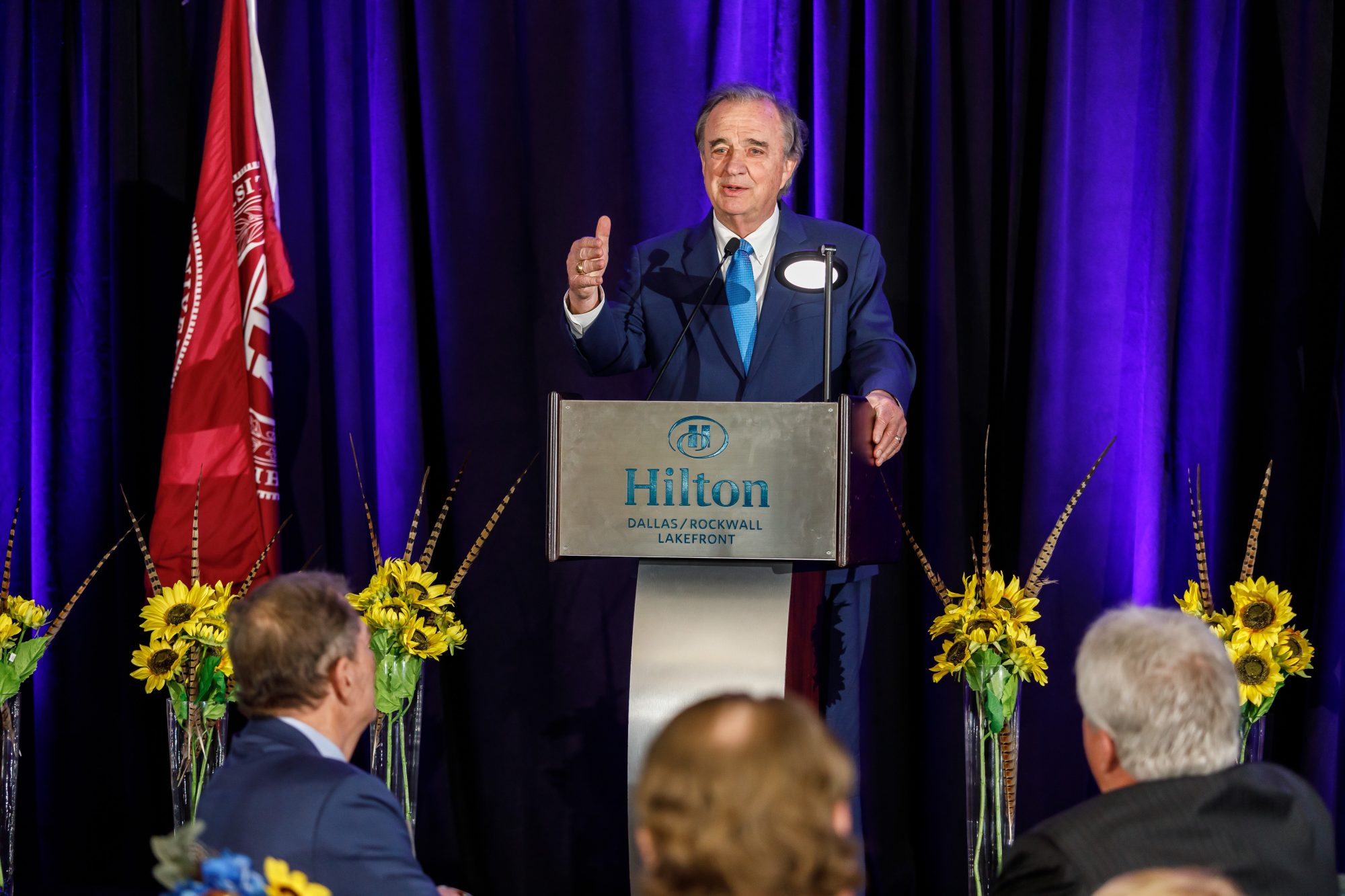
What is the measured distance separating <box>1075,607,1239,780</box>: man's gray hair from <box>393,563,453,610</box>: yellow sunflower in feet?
6.39

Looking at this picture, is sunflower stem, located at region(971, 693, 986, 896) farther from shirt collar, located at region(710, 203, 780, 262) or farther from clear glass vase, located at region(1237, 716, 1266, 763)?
shirt collar, located at region(710, 203, 780, 262)

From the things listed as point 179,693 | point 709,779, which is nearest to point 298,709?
point 709,779

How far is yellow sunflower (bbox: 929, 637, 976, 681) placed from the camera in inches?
121

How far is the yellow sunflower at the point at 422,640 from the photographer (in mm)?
3314

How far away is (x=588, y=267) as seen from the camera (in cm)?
262

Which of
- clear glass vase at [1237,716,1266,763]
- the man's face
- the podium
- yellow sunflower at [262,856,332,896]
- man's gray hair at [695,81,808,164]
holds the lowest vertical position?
clear glass vase at [1237,716,1266,763]

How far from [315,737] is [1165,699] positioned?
1.12 m

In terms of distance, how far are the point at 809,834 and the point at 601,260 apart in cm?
167

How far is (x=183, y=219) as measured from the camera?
4.44 m

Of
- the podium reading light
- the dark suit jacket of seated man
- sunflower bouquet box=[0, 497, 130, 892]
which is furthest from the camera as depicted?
sunflower bouquet box=[0, 497, 130, 892]

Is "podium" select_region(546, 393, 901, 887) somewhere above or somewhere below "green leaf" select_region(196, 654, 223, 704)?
above

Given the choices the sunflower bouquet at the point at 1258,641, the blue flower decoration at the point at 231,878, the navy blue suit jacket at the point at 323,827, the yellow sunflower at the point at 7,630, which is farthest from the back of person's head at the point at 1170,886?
the yellow sunflower at the point at 7,630

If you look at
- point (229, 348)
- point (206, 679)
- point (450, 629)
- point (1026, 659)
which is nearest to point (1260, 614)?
point (1026, 659)

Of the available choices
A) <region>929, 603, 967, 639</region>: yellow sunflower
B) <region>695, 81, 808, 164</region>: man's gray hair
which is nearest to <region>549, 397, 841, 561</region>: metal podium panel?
<region>929, 603, 967, 639</region>: yellow sunflower
